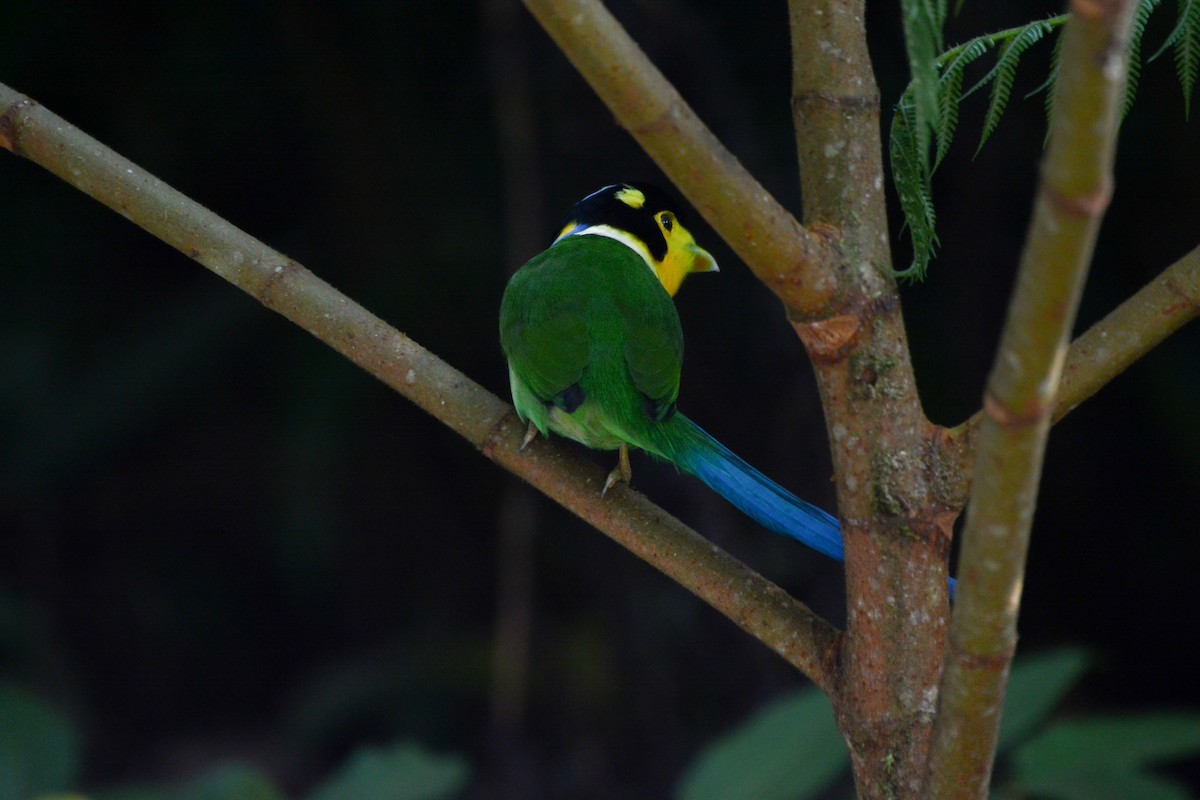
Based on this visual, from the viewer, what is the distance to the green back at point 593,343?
1691mm

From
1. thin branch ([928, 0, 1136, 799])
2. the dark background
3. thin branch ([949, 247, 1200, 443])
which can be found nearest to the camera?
thin branch ([928, 0, 1136, 799])

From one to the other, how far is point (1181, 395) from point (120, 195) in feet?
9.11

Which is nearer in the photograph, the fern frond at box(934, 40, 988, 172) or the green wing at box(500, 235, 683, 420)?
the fern frond at box(934, 40, 988, 172)

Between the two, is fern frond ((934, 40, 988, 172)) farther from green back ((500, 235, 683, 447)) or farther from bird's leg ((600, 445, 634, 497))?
green back ((500, 235, 683, 447))

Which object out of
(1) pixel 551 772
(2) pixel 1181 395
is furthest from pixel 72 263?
(2) pixel 1181 395

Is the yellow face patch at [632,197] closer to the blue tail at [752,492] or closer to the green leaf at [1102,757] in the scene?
the blue tail at [752,492]

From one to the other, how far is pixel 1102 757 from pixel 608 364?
3.08 ft

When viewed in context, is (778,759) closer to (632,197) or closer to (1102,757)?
(1102,757)

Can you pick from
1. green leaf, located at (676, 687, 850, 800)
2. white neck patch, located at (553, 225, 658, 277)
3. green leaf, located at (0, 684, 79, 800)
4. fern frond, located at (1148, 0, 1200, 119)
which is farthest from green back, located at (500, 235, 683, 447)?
Answer: green leaf, located at (0, 684, 79, 800)

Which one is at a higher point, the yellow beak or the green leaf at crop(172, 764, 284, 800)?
the yellow beak

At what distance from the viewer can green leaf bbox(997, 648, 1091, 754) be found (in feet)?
5.90

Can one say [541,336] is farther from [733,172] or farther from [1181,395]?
[1181,395]

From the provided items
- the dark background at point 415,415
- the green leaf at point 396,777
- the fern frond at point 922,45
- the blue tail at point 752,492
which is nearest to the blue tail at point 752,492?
the blue tail at point 752,492

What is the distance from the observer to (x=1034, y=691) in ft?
6.09
